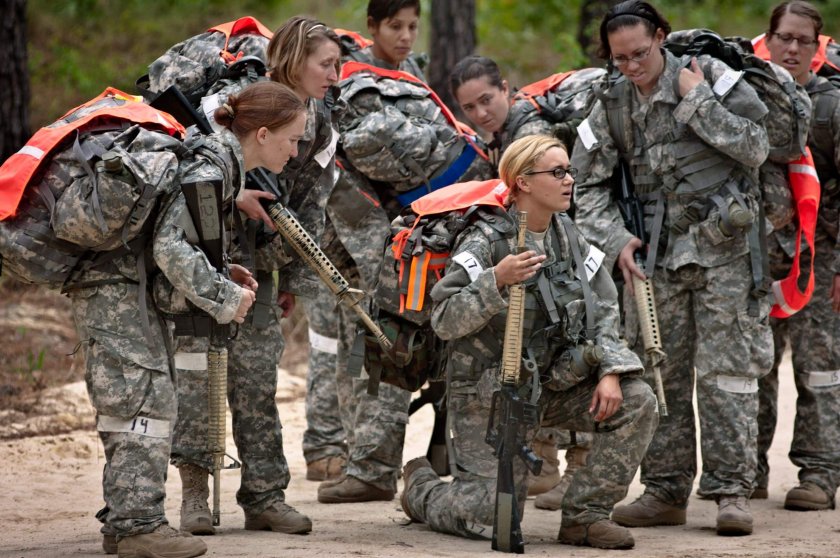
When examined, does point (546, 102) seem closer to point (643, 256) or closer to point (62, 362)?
point (643, 256)

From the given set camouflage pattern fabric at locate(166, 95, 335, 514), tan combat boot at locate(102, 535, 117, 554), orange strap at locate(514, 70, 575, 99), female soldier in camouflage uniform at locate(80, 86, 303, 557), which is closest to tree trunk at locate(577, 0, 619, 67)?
orange strap at locate(514, 70, 575, 99)

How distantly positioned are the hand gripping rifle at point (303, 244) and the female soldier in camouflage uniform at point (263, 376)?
118 millimetres

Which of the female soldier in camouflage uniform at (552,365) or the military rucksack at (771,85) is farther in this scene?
the military rucksack at (771,85)

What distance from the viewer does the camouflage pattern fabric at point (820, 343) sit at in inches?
263

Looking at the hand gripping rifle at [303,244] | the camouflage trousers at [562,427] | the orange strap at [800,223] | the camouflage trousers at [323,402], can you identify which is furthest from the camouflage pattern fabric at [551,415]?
the camouflage trousers at [323,402]

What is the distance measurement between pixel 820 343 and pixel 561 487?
5.58 ft

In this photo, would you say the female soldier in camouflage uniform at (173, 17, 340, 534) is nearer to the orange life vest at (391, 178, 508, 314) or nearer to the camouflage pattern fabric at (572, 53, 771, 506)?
the orange life vest at (391, 178, 508, 314)

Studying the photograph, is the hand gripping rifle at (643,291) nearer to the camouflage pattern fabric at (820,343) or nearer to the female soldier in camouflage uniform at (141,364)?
the camouflage pattern fabric at (820,343)

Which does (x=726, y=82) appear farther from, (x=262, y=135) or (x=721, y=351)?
(x=262, y=135)

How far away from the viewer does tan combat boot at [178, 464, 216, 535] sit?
5.58 metres

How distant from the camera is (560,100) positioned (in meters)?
6.94

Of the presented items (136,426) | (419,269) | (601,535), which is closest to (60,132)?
(136,426)

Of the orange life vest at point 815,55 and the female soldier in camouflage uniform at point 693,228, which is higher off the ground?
the orange life vest at point 815,55

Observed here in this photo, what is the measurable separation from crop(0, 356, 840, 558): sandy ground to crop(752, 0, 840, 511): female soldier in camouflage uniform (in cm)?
26
